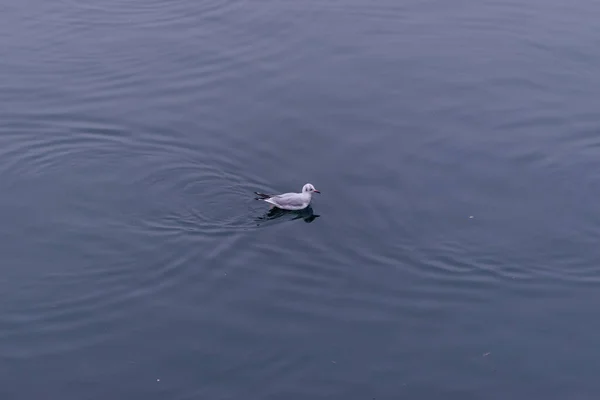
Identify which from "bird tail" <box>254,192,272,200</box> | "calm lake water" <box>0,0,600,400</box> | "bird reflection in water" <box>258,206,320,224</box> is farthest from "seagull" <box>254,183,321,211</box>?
"calm lake water" <box>0,0,600,400</box>

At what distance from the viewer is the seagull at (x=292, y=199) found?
2559 cm

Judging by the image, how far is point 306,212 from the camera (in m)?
25.9

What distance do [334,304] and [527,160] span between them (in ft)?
30.2

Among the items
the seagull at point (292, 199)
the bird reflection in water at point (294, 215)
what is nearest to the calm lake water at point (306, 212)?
the bird reflection in water at point (294, 215)

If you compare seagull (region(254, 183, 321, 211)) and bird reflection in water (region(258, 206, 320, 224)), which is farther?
bird reflection in water (region(258, 206, 320, 224))

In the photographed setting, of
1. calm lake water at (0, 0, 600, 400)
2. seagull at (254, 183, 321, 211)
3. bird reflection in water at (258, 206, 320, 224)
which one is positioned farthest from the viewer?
bird reflection in water at (258, 206, 320, 224)

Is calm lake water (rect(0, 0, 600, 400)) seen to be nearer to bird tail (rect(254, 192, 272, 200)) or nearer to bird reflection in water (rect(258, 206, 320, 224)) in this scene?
bird reflection in water (rect(258, 206, 320, 224))

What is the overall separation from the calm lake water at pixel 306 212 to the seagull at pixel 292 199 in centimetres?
41

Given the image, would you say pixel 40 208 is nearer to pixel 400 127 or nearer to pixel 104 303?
pixel 104 303

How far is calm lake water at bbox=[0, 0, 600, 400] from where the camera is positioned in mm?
21000

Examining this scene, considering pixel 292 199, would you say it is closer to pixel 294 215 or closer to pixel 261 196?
pixel 294 215

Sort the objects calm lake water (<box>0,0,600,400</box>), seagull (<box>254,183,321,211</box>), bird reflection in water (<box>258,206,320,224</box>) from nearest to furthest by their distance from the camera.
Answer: calm lake water (<box>0,0,600,400</box>)
seagull (<box>254,183,321,211</box>)
bird reflection in water (<box>258,206,320,224</box>)

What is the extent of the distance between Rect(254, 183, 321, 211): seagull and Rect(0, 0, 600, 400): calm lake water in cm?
41

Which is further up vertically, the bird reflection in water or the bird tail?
the bird tail
